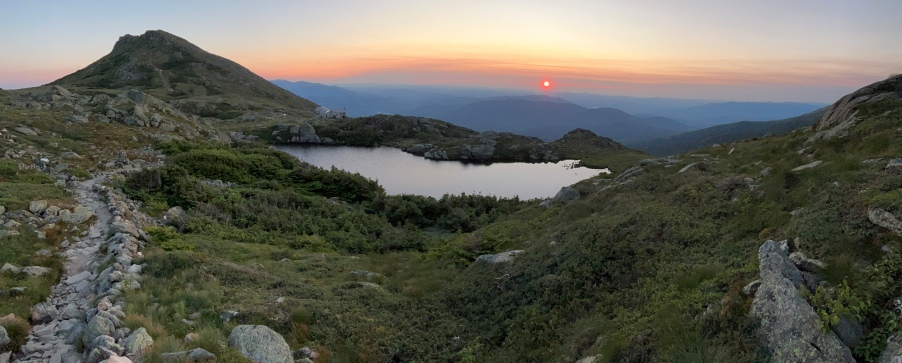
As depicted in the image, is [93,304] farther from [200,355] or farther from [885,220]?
[885,220]

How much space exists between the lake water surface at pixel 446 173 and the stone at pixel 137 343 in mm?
35577

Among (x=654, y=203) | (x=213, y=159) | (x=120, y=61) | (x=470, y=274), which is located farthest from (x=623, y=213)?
(x=120, y=61)

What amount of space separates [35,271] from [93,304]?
3467 millimetres

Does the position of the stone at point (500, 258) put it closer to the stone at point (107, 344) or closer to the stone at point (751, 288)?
the stone at point (751, 288)

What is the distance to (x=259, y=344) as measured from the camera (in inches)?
348

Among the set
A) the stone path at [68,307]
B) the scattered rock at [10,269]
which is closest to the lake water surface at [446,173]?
the stone path at [68,307]

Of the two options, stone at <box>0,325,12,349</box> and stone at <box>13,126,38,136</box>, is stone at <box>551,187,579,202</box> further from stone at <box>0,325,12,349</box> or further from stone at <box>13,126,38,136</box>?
stone at <box>13,126,38,136</box>

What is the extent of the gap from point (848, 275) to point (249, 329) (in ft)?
36.7

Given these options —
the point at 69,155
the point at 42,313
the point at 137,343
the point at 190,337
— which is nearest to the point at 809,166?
the point at 190,337

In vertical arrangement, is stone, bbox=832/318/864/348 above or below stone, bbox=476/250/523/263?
above

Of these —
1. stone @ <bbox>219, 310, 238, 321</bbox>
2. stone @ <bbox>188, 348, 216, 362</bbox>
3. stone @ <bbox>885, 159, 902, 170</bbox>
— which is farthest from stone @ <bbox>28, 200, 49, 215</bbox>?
stone @ <bbox>885, 159, 902, 170</bbox>

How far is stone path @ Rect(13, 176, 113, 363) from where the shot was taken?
330 inches

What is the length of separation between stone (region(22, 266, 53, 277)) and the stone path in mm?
465

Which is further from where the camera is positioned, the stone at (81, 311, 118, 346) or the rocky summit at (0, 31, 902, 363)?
Result: the stone at (81, 311, 118, 346)
